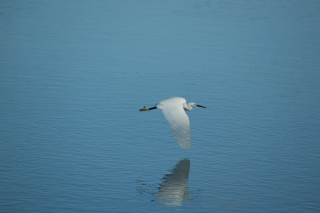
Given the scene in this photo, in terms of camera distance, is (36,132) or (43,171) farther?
(36,132)

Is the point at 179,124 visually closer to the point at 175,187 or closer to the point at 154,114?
the point at 175,187

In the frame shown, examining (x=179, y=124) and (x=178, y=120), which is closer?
(x=179, y=124)

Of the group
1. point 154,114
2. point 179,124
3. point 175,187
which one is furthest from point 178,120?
point 154,114

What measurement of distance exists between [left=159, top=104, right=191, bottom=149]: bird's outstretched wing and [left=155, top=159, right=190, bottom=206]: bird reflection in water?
0.61 m

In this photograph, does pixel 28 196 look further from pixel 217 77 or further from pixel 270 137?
pixel 217 77

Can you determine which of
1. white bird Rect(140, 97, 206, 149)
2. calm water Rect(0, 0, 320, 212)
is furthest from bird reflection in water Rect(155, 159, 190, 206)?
white bird Rect(140, 97, 206, 149)

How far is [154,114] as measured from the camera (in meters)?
13.7

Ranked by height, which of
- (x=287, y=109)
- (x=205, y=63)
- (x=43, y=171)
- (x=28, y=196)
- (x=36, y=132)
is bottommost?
(x=28, y=196)

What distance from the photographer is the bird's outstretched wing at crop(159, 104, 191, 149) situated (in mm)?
9914

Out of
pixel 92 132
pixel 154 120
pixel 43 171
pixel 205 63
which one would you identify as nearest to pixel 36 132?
pixel 92 132

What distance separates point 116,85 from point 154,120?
266cm

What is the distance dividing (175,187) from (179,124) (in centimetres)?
136

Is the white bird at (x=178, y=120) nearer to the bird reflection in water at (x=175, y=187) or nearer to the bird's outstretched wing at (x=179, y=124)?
the bird's outstretched wing at (x=179, y=124)

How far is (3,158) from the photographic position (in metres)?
10.4
